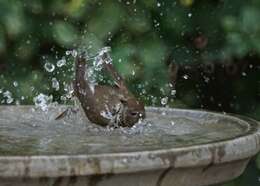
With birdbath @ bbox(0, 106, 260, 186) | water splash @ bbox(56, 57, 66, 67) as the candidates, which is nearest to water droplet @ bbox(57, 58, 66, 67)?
water splash @ bbox(56, 57, 66, 67)

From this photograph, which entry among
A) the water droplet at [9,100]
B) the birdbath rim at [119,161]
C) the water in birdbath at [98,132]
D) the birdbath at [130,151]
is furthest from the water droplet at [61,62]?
the birdbath rim at [119,161]

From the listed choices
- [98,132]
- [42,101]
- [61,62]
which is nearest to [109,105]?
[98,132]

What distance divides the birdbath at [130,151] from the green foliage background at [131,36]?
0.53m

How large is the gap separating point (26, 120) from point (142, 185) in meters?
1.02

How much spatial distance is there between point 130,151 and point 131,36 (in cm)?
153

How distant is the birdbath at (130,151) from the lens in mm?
1726

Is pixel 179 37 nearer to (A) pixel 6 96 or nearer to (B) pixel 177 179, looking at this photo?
(A) pixel 6 96

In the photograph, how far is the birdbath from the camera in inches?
67.9

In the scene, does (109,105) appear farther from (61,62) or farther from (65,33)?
Answer: (61,62)

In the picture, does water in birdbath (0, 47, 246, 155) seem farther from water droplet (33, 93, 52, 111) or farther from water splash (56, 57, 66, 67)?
water splash (56, 57, 66, 67)

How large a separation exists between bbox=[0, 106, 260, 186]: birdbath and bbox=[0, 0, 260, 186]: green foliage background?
53 cm

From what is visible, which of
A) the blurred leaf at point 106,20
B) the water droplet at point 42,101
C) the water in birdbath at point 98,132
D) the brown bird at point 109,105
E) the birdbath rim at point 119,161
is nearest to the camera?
the birdbath rim at point 119,161

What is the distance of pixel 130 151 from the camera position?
5.88 ft

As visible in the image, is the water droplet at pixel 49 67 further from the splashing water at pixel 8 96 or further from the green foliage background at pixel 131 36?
the splashing water at pixel 8 96
